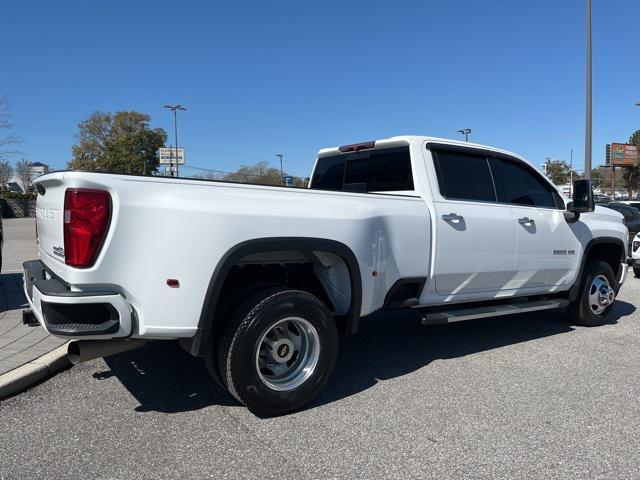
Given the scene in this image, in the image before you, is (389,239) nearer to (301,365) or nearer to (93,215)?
(301,365)

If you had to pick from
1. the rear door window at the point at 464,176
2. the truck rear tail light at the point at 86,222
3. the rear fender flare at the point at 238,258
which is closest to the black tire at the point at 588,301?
the rear door window at the point at 464,176

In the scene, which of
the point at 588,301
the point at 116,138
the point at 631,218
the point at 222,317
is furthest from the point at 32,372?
the point at 116,138

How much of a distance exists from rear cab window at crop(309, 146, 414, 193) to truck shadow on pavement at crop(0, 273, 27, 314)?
13.2ft

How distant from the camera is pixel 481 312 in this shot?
493cm

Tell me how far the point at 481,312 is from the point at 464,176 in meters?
1.29

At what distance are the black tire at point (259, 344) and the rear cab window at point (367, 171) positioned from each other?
48.6 inches

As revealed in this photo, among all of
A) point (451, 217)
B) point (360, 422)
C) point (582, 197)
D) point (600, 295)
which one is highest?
point (582, 197)

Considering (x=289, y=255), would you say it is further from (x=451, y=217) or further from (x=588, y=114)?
(x=588, y=114)

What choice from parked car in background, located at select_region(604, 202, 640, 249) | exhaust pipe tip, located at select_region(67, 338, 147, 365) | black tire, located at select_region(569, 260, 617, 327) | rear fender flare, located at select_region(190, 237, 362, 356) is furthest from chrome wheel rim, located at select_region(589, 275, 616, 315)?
parked car in background, located at select_region(604, 202, 640, 249)

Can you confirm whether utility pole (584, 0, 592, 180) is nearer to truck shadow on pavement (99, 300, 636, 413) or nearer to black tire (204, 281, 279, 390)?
truck shadow on pavement (99, 300, 636, 413)

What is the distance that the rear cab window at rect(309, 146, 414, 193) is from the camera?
4934mm

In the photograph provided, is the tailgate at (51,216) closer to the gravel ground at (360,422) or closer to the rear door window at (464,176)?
the gravel ground at (360,422)

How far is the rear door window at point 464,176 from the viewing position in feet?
15.9

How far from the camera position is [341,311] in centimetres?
410
